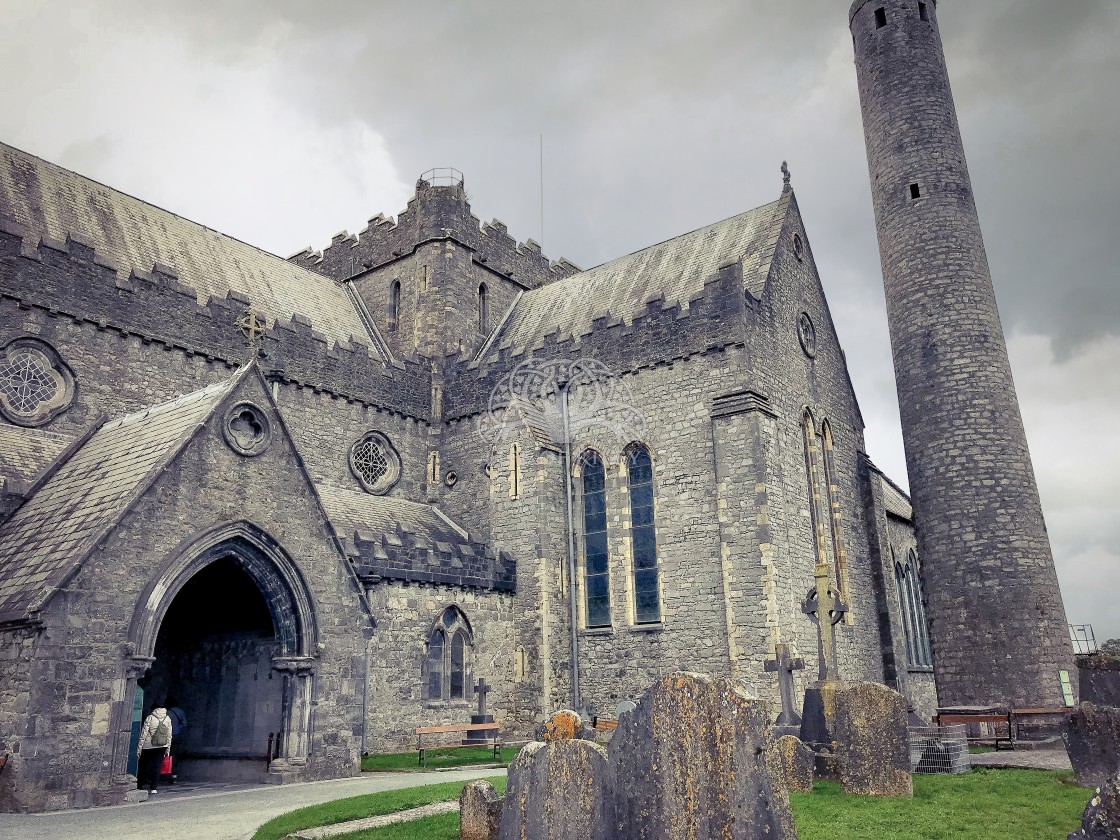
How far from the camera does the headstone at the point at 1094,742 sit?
32.4 feet

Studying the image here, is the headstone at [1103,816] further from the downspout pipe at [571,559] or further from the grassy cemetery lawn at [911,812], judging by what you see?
the downspout pipe at [571,559]

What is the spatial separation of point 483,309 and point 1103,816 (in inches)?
1019

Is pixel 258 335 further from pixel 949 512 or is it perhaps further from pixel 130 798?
pixel 949 512

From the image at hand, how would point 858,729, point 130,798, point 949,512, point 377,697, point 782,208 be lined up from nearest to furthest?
point 858,729
point 130,798
point 377,697
point 949,512
point 782,208

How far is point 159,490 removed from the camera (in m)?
12.0

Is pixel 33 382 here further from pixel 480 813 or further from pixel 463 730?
pixel 480 813

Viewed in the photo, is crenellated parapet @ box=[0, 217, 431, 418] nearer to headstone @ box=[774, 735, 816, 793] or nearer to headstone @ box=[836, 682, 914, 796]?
headstone @ box=[774, 735, 816, 793]

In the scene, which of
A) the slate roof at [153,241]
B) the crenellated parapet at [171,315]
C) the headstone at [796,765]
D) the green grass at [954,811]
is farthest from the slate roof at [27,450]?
the green grass at [954,811]

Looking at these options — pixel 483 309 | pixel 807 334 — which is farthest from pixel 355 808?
pixel 483 309

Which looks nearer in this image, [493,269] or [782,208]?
[782,208]

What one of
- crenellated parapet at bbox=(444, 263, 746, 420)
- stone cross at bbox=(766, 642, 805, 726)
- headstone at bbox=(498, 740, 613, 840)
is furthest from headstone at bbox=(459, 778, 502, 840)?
crenellated parapet at bbox=(444, 263, 746, 420)

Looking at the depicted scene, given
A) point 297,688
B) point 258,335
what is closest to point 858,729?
point 297,688

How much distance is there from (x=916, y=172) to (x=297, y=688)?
20.4 metres

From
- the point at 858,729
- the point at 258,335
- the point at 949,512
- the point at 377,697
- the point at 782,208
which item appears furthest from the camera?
the point at 782,208
